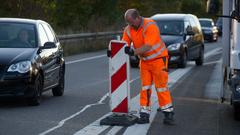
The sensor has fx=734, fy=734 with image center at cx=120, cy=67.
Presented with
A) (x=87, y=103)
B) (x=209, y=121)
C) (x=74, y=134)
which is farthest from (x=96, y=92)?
(x=74, y=134)

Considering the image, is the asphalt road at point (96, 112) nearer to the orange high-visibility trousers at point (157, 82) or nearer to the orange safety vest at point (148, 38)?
the orange high-visibility trousers at point (157, 82)

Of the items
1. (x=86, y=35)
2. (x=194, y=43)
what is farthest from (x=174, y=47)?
(x=86, y=35)

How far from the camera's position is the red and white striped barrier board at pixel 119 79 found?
35.3ft

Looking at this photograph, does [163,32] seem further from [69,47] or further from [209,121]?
[209,121]

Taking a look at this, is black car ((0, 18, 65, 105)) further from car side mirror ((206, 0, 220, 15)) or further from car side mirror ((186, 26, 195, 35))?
car side mirror ((186, 26, 195, 35))

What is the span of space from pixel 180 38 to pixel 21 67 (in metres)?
12.4

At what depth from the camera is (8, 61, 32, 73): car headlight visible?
12.1 m

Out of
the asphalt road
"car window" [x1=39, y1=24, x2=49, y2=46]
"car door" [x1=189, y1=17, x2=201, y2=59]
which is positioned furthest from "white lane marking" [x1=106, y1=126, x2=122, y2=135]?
"car door" [x1=189, y1=17, x2=201, y2=59]

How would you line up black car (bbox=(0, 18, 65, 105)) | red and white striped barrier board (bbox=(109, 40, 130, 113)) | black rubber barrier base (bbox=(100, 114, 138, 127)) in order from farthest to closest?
black car (bbox=(0, 18, 65, 105)) < red and white striped barrier board (bbox=(109, 40, 130, 113)) < black rubber barrier base (bbox=(100, 114, 138, 127))

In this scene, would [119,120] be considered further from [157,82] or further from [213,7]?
[213,7]

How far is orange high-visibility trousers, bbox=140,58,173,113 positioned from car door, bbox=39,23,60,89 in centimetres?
277

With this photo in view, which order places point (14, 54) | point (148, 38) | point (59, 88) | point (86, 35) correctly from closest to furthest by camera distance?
point (148, 38), point (14, 54), point (59, 88), point (86, 35)

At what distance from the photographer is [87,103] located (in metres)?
13.1

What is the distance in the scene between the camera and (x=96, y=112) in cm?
1196
